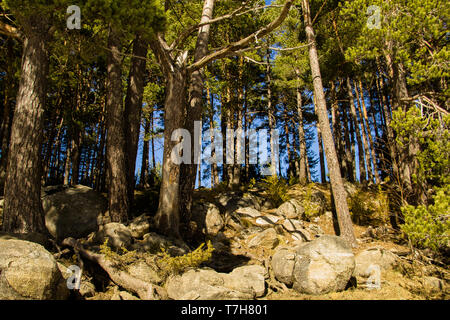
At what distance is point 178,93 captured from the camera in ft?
20.7

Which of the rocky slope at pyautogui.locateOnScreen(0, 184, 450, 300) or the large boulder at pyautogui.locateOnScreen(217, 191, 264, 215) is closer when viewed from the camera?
the rocky slope at pyautogui.locateOnScreen(0, 184, 450, 300)

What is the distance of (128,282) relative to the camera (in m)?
4.24

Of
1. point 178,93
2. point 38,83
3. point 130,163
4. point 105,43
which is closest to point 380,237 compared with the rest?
point 178,93

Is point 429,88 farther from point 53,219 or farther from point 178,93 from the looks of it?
point 53,219

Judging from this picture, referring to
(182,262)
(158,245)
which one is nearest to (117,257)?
(158,245)

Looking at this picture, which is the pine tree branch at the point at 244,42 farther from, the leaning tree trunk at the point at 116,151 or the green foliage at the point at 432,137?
the green foliage at the point at 432,137

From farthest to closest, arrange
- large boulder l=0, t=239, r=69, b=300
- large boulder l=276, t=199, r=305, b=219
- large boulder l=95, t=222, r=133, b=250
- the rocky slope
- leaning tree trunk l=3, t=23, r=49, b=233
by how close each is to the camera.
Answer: large boulder l=276, t=199, r=305, b=219 < large boulder l=95, t=222, r=133, b=250 < leaning tree trunk l=3, t=23, r=49, b=233 < the rocky slope < large boulder l=0, t=239, r=69, b=300

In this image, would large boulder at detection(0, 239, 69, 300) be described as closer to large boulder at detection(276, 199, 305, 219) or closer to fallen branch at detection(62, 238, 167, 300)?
fallen branch at detection(62, 238, 167, 300)

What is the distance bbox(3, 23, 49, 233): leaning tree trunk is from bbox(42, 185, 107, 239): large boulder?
1.10 meters

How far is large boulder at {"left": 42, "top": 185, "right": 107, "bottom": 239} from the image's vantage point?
6.48m

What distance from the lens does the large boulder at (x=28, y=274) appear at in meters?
3.22

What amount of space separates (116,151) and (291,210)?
6275 mm
